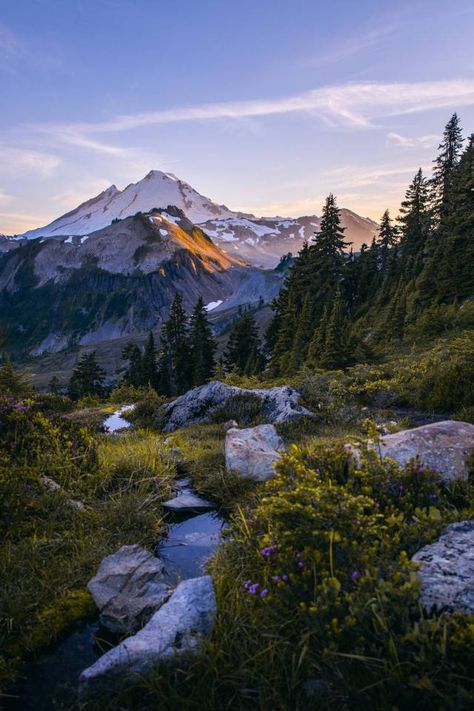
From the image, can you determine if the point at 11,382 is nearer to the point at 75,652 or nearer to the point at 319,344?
the point at 75,652

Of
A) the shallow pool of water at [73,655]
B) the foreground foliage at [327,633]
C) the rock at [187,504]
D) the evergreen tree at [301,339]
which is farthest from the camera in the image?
the evergreen tree at [301,339]

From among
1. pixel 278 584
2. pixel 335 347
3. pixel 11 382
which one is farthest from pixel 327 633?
pixel 335 347

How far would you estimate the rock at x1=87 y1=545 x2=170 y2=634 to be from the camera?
3.71 meters

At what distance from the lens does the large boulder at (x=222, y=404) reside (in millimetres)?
10773

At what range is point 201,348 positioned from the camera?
47125mm

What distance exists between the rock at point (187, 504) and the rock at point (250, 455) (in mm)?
718

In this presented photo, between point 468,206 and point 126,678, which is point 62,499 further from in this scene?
point 468,206

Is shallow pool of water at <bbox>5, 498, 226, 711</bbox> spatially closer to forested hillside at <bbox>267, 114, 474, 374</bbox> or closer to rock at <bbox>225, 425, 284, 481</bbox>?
rock at <bbox>225, 425, 284, 481</bbox>

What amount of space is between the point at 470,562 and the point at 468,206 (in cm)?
4103

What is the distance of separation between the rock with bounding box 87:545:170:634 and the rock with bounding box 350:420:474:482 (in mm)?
2943

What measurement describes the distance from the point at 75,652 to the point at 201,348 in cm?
4386

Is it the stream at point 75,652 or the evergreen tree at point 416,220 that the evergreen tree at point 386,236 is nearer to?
the evergreen tree at point 416,220

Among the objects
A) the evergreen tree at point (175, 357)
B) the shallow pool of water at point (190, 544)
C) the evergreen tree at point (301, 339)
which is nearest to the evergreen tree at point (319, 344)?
the evergreen tree at point (301, 339)

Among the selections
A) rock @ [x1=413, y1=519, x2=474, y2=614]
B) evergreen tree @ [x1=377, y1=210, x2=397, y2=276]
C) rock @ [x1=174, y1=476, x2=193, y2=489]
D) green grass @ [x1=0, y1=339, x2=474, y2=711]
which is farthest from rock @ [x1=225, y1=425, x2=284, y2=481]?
evergreen tree @ [x1=377, y1=210, x2=397, y2=276]
